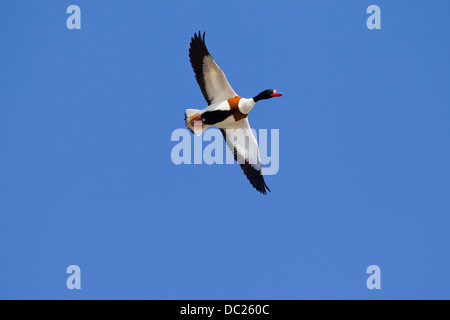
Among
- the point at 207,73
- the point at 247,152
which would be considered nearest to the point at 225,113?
the point at 207,73

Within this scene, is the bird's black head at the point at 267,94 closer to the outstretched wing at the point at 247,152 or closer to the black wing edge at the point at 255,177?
the outstretched wing at the point at 247,152

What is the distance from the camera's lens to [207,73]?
11.3m

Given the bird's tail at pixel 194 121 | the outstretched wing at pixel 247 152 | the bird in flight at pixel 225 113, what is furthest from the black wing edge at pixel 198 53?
the outstretched wing at pixel 247 152

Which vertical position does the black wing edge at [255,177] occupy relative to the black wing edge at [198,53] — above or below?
below

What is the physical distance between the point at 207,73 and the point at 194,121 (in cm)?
88

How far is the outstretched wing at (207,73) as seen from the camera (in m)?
11.1

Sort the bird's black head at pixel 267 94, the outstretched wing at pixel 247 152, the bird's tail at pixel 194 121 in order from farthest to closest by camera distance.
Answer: the outstretched wing at pixel 247 152 < the bird's tail at pixel 194 121 < the bird's black head at pixel 267 94

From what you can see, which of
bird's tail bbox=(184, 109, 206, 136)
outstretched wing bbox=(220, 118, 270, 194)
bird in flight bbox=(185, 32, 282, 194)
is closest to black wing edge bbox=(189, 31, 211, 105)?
bird in flight bbox=(185, 32, 282, 194)

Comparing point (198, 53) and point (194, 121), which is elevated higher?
point (198, 53)

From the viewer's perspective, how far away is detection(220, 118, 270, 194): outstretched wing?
11.7 m

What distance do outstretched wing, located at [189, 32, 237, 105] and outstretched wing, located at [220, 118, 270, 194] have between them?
700 millimetres

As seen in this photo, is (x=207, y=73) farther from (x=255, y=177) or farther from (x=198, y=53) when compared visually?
(x=255, y=177)
